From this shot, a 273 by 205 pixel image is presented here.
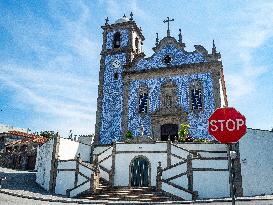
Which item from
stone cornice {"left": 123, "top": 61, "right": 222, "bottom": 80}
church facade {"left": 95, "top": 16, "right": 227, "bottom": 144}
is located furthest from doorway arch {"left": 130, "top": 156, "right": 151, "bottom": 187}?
stone cornice {"left": 123, "top": 61, "right": 222, "bottom": 80}

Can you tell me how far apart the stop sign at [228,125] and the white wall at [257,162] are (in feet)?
46.2

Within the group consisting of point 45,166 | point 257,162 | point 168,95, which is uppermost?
point 168,95

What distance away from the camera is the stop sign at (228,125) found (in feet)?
17.3

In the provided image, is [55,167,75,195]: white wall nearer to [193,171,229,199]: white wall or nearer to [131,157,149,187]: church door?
[131,157,149,187]: church door

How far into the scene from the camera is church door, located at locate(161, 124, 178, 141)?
85.0ft

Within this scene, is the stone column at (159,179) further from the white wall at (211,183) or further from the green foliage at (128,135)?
the green foliage at (128,135)

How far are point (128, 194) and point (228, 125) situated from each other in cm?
1423

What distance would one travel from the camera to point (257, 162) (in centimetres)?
1838

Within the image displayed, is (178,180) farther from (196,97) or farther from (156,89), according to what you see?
(156,89)

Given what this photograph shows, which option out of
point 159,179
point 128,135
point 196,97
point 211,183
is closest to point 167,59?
point 196,97

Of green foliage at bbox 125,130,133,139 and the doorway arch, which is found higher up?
green foliage at bbox 125,130,133,139

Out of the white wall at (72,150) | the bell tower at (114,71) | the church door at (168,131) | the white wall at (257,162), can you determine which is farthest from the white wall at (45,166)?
the white wall at (257,162)

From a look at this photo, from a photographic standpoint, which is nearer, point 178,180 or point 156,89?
point 178,180

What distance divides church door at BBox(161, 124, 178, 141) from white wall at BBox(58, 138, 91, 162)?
697 cm
